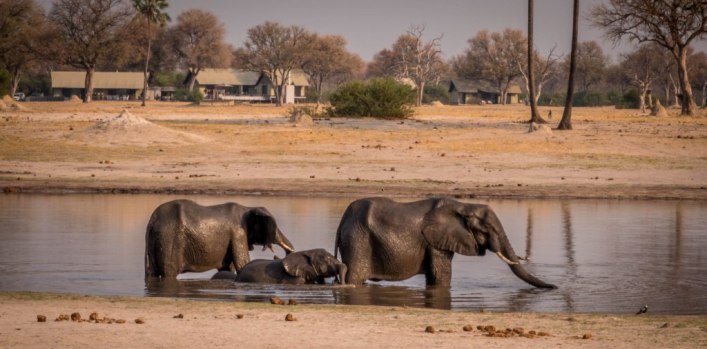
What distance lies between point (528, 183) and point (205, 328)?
21351mm

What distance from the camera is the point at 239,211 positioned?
16734 millimetres

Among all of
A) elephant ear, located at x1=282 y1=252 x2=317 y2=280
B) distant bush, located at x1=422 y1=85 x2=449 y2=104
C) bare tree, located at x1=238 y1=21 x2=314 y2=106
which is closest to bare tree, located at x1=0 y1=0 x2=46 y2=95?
bare tree, located at x1=238 y1=21 x2=314 y2=106

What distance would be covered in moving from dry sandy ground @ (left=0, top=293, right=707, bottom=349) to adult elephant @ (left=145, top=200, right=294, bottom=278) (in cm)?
258

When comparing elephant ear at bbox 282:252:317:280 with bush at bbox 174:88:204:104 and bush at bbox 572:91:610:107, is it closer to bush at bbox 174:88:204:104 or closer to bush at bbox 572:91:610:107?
bush at bbox 174:88:204:104

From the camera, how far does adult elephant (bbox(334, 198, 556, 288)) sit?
614 inches

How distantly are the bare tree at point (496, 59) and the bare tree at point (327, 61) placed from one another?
592 inches

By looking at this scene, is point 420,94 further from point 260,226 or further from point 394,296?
point 394,296

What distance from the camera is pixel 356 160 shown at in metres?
36.6

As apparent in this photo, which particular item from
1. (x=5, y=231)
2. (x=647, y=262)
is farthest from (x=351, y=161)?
(x=647, y=262)

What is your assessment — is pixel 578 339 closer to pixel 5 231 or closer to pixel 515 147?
pixel 5 231

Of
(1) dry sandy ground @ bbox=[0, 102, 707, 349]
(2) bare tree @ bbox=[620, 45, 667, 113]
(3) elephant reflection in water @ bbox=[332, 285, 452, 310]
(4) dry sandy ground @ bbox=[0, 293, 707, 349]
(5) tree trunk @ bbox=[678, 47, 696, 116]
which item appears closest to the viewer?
(4) dry sandy ground @ bbox=[0, 293, 707, 349]

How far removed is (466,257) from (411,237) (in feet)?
13.5

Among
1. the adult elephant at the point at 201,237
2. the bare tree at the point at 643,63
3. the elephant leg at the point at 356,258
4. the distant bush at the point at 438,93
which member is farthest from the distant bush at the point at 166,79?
the elephant leg at the point at 356,258

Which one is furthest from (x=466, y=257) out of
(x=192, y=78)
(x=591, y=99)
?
(x=192, y=78)
